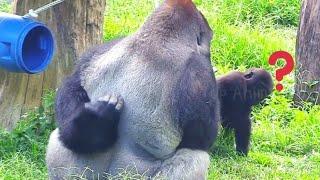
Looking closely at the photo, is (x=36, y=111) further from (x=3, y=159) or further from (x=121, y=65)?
(x=121, y=65)

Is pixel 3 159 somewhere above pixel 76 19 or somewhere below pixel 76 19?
below

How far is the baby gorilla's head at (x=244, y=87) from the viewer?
15.4 feet

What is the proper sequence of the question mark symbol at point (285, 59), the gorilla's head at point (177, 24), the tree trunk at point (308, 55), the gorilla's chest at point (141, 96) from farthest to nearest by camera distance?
the question mark symbol at point (285, 59) → the tree trunk at point (308, 55) → the gorilla's head at point (177, 24) → the gorilla's chest at point (141, 96)

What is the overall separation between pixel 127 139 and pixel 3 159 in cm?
97

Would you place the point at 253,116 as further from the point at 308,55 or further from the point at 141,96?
the point at 141,96

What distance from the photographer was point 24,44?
12.6ft

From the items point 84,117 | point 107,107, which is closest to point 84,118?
point 84,117

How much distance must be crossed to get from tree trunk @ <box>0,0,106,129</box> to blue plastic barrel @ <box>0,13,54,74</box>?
57 centimetres

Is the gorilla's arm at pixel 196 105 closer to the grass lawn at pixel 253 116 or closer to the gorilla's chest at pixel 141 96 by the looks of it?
the gorilla's chest at pixel 141 96

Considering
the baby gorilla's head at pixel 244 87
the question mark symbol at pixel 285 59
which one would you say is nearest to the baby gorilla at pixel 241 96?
the baby gorilla's head at pixel 244 87

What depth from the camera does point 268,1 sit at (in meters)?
7.35

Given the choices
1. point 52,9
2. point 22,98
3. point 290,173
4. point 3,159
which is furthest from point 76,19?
point 290,173

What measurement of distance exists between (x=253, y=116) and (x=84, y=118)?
7.12 feet

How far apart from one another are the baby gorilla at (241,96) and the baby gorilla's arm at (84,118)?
1.22 meters
